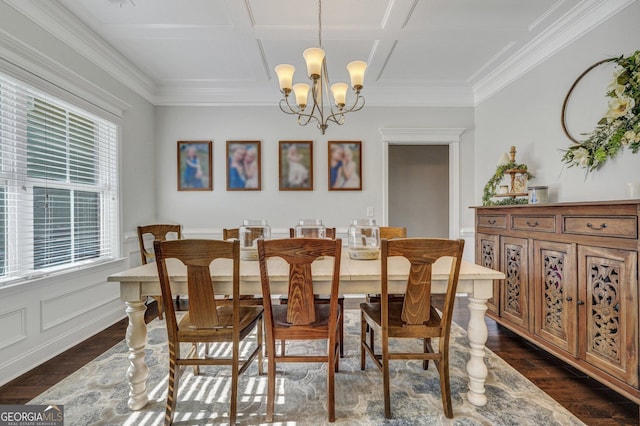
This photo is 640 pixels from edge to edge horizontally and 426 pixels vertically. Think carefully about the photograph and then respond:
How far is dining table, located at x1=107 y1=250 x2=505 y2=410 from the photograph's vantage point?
1531 millimetres

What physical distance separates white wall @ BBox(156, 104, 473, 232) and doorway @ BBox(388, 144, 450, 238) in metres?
1.24

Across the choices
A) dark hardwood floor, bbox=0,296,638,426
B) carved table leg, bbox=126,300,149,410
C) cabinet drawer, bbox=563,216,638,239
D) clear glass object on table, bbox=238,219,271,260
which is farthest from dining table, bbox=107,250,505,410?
cabinet drawer, bbox=563,216,638,239

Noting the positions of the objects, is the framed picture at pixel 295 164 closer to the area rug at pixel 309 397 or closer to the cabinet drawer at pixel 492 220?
the cabinet drawer at pixel 492 220

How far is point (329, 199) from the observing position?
373 centimetres

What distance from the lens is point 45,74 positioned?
2152mm

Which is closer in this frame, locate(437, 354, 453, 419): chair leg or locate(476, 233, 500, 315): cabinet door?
locate(437, 354, 453, 419): chair leg

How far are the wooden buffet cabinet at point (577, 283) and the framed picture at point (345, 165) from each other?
1689mm

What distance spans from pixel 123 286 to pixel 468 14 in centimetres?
308

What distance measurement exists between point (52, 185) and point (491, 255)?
12.2ft

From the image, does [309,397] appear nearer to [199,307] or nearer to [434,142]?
[199,307]

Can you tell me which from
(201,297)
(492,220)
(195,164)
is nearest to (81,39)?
(195,164)

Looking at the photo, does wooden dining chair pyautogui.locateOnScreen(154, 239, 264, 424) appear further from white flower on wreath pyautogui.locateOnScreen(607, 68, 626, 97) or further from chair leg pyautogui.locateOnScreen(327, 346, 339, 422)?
white flower on wreath pyautogui.locateOnScreen(607, 68, 626, 97)

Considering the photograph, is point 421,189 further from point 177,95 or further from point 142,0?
point 142,0

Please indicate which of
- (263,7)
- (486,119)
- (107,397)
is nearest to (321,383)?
(107,397)
